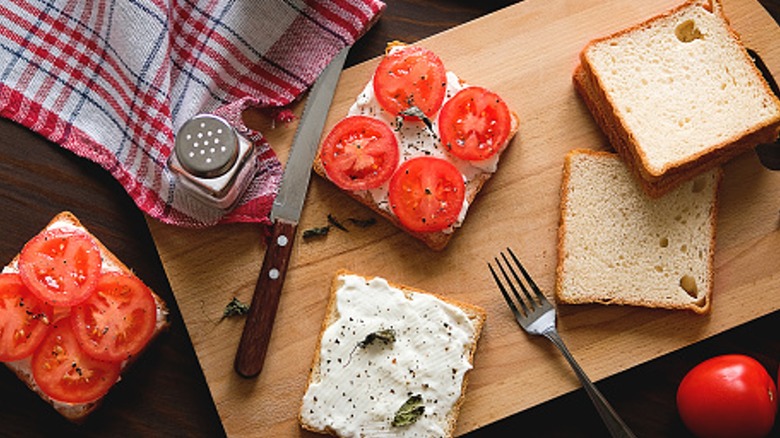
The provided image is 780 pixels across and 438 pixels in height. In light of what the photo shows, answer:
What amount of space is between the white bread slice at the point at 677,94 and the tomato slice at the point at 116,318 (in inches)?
88.2

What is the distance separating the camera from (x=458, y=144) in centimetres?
460

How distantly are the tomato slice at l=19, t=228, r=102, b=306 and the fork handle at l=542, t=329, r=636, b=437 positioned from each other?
2.06 metres

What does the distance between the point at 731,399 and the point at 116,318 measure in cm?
272

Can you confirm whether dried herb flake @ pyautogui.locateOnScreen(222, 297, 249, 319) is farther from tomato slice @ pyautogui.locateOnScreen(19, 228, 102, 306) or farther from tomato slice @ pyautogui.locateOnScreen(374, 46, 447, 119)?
tomato slice @ pyautogui.locateOnScreen(374, 46, 447, 119)

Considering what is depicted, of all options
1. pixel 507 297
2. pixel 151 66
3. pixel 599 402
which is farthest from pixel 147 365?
pixel 599 402

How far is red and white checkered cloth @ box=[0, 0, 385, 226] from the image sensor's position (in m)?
4.74

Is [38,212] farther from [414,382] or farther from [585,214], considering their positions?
[585,214]

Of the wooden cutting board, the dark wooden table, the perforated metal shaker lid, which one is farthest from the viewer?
the dark wooden table

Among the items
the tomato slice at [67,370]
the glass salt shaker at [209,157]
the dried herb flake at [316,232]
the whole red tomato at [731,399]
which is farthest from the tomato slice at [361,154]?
the whole red tomato at [731,399]

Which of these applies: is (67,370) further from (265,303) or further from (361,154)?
(361,154)

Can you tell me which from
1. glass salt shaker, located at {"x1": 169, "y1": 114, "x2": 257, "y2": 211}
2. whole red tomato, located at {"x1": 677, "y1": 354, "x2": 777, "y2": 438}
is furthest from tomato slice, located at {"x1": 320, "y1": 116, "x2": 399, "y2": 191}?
whole red tomato, located at {"x1": 677, "y1": 354, "x2": 777, "y2": 438}

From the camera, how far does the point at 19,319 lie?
14.8 ft

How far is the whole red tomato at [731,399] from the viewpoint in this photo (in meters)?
4.51

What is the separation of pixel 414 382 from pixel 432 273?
1.70ft
